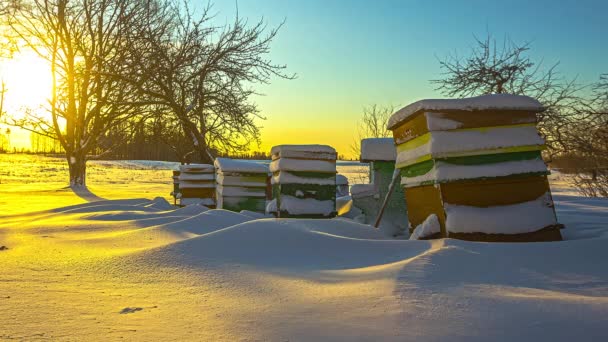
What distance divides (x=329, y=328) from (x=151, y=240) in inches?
119

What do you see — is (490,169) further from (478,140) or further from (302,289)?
(302,289)

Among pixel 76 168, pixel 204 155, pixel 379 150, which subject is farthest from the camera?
pixel 76 168

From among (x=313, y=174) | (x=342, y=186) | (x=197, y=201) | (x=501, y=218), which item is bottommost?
(x=197, y=201)

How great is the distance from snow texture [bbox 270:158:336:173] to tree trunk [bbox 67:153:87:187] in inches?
500

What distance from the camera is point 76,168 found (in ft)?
55.7

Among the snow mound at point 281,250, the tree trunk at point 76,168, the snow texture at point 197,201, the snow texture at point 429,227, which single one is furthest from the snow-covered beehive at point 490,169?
the tree trunk at point 76,168

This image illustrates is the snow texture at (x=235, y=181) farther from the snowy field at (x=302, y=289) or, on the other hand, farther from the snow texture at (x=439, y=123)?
the snow texture at (x=439, y=123)

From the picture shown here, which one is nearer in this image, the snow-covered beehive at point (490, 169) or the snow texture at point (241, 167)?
the snow-covered beehive at point (490, 169)

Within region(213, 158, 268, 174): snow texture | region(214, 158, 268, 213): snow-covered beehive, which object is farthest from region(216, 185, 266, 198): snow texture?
region(213, 158, 268, 174): snow texture

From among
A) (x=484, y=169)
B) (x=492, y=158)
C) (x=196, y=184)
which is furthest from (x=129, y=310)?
(x=196, y=184)

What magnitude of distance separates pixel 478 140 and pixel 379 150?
295 cm

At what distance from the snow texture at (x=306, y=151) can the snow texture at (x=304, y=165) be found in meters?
0.07

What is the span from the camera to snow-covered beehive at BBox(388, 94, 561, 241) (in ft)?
11.8

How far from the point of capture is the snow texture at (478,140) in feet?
12.0
